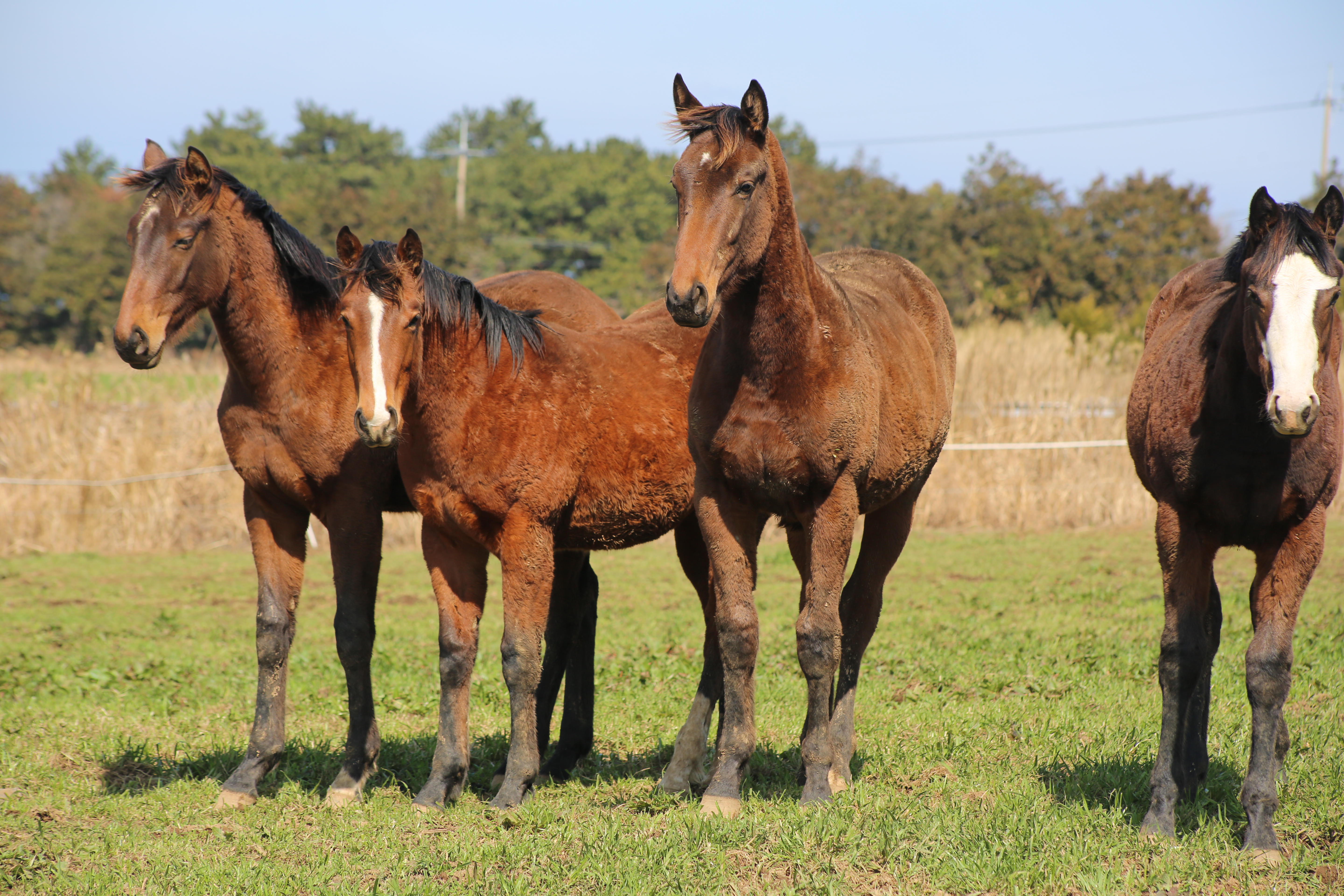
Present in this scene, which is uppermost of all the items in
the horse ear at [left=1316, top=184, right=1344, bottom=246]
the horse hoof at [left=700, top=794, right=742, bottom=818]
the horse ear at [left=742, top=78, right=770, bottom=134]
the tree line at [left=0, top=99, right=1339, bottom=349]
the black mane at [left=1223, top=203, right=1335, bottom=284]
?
the tree line at [left=0, top=99, right=1339, bottom=349]

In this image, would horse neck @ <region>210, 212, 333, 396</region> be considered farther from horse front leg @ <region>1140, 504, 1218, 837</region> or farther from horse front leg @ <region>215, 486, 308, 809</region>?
horse front leg @ <region>1140, 504, 1218, 837</region>

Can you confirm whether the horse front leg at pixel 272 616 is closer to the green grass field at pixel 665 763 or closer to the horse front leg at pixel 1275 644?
the green grass field at pixel 665 763

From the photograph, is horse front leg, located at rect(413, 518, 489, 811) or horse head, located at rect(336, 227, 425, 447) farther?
horse front leg, located at rect(413, 518, 489, 811)

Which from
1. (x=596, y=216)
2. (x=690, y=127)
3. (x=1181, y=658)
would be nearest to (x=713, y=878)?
(x=1181, y=658)

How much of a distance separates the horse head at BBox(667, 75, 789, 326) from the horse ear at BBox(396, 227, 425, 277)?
4.02 feet

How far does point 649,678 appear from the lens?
7.39 meters

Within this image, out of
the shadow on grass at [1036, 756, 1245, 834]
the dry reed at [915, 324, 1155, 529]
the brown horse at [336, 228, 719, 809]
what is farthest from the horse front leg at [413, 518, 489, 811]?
the dry reed at [915, 324, 1155, 529]

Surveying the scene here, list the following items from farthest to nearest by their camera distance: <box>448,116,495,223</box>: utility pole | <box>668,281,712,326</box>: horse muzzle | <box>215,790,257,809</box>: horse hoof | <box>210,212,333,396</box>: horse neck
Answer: <box>448,116,495,223</box>: utility pole, <box>210,212,333,396</box>: horse neck, <box>215,790,257,809</box>: horse hoof, <box>668,281,712,326</box>: horse muzzle

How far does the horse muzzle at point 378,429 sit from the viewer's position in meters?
4.36

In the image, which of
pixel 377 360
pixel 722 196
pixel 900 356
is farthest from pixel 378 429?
pixel 900 356

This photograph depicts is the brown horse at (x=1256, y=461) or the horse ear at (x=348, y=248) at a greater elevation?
the horse ear at (x=348, y=248)

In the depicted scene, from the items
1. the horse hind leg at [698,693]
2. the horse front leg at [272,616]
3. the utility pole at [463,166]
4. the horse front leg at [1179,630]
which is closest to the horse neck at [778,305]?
the horse hind leg at [698,693]

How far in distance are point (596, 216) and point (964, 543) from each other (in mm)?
37253

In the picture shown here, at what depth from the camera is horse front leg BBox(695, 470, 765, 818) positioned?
455cm
